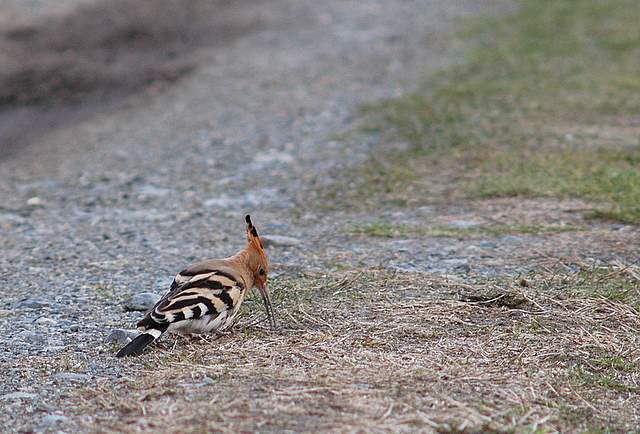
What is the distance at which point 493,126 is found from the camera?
1008 cm

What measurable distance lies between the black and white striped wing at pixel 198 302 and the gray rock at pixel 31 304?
43.5 inches

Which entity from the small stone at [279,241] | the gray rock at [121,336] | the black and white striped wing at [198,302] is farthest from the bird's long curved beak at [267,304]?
the small stone at [279,241]

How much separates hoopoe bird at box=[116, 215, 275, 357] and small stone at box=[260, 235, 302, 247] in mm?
1622

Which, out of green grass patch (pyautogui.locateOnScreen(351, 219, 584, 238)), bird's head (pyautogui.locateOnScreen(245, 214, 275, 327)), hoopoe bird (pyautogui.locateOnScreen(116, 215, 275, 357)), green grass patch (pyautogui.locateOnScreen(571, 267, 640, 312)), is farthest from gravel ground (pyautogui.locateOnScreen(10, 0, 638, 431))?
bird's head (pyautogui.locateOnScreen(245, 214, 275, 327))

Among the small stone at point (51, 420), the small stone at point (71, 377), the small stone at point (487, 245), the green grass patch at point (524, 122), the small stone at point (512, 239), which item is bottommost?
the green grass patch at point (524, 122)

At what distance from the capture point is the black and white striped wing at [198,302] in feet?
15.8

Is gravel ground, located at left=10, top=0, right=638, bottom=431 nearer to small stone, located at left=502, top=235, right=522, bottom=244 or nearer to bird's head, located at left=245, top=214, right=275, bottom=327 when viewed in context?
small stone, located at left=502, top=235, right=522, bottom=244

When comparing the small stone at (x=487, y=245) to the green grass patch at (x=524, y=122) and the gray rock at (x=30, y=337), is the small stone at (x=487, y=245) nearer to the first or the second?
the green grass patch at (x=524, y=122)

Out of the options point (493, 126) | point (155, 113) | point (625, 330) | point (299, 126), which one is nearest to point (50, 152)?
point (155, 113)

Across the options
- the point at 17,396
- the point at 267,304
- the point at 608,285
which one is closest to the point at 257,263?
the point at 267,304

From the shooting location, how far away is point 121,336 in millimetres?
5129

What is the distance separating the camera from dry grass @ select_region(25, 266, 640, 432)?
13.2 feet

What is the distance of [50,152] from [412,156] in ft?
11.7

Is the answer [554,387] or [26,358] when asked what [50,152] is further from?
[554,387]
